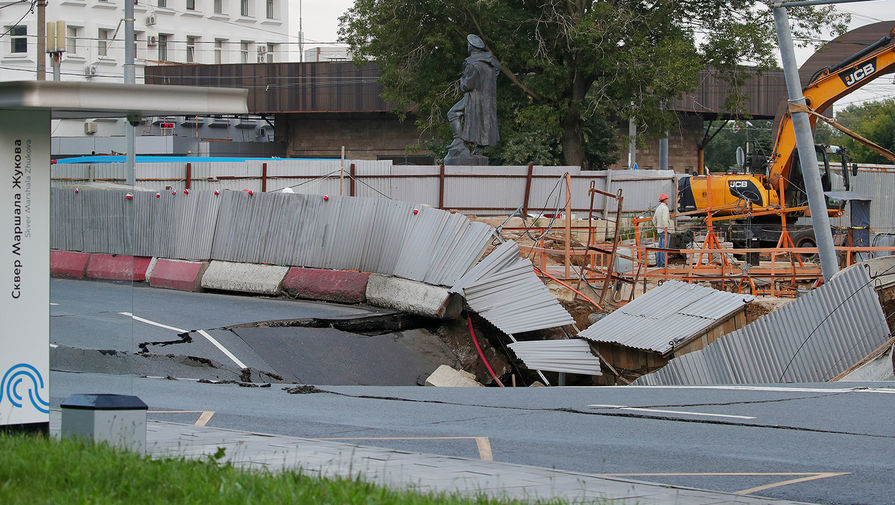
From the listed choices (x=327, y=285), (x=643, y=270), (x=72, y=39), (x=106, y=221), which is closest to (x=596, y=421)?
(x=106, y=221)

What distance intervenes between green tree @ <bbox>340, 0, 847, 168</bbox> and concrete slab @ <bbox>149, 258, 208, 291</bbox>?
17.8 m

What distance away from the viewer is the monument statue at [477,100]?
1120 inches

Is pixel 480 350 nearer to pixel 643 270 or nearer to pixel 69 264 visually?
pixel 643 270

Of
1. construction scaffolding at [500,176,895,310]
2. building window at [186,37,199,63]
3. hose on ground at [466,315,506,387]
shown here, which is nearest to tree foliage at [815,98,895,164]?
building window at [186,37,199,63]

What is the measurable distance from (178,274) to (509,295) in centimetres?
791

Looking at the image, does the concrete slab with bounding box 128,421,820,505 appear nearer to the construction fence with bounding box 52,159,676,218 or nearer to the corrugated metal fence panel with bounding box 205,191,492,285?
the corrugated metal fence panel with bounding box 205,191,492,285

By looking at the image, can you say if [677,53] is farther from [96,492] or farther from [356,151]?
[96,492]

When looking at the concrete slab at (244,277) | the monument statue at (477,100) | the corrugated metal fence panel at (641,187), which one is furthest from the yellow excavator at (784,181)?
the concrete slab at (244,277)

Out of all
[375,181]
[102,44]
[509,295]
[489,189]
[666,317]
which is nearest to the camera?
[666,317]

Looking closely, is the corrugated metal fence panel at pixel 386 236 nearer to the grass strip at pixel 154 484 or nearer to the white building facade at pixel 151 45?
the grass strip at pixel 154 484

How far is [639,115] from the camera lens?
3641 centimetres

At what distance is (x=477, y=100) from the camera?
28922mm

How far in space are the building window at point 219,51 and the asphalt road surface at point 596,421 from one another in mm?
62322

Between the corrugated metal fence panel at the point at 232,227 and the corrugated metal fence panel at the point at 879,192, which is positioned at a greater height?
the corrugated metal fence panel at the point at 879,192
